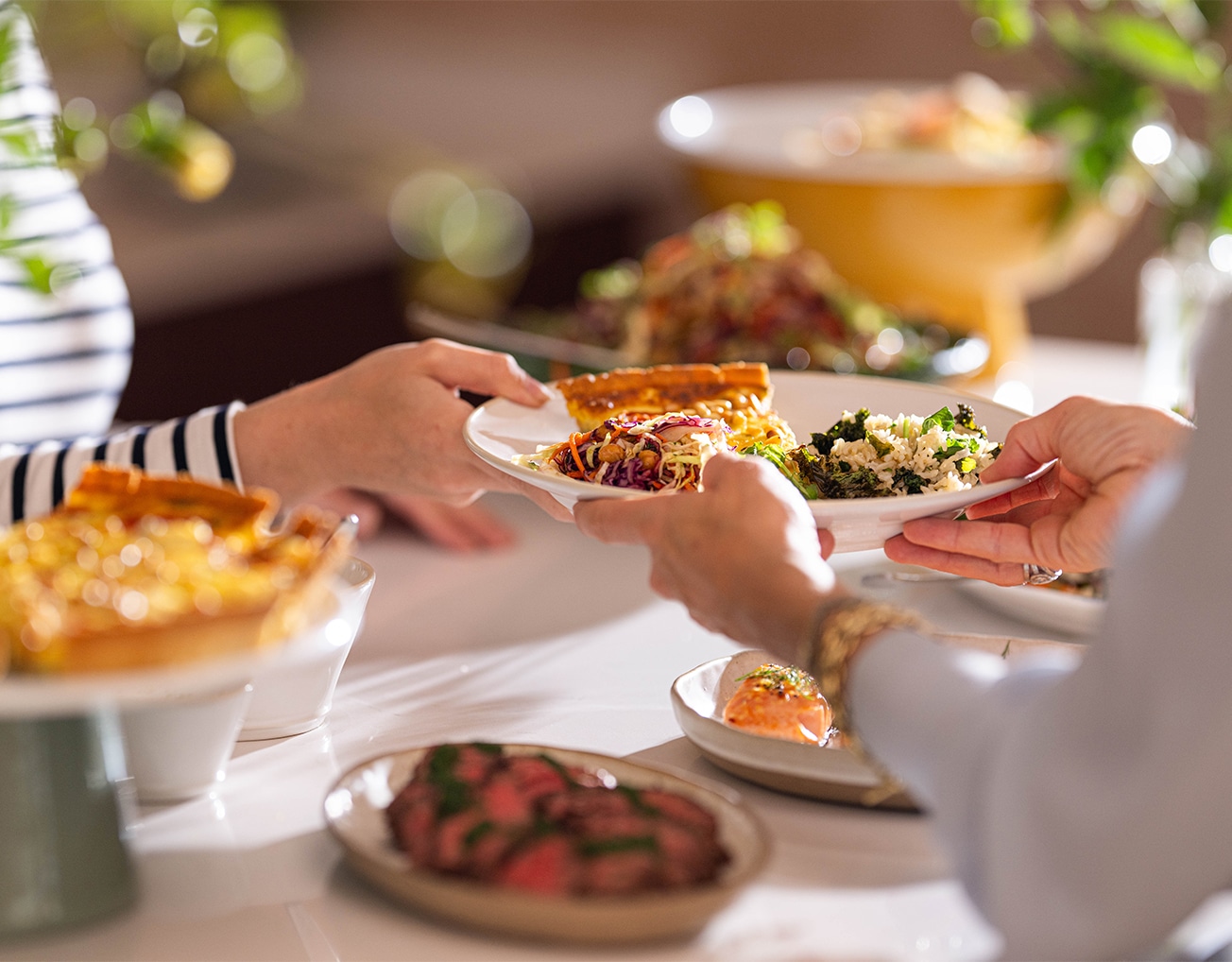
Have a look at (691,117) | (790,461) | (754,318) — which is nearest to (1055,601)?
(790,461)

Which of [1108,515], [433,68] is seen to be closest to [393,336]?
[433,68]

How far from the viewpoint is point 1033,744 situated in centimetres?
74

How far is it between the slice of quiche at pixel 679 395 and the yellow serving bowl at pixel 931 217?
3.13 ft

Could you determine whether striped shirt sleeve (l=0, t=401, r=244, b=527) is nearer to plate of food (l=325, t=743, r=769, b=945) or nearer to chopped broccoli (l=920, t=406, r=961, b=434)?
plate of food (l=325, t=743, r=769, b=945)

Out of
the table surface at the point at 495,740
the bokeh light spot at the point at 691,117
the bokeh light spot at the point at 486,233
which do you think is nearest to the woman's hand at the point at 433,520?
the table surface at the point at 495,740

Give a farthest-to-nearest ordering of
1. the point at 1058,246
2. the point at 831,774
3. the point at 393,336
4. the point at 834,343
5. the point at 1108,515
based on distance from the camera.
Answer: the point at 393,336 → the point at 1058,246 → the point at 834,343 → the point at 1108,515 → the point at 831,774

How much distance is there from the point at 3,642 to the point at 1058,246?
2.04 meters

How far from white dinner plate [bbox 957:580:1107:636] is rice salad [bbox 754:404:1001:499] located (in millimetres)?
240

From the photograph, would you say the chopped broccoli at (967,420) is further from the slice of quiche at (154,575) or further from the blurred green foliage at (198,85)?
the blurred green foliage at (198,85)

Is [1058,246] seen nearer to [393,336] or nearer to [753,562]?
[753,562]

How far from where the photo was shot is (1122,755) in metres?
0.72

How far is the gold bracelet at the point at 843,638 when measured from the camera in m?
0.82

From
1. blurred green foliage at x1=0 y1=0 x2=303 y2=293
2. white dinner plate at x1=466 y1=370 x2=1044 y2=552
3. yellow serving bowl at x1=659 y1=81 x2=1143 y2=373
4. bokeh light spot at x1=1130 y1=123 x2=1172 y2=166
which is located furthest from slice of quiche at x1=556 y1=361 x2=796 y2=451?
bokeh light spot at x1=1130 y1=123 x2=1172 y2=166

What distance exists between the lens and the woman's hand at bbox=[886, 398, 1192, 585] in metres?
1.10
